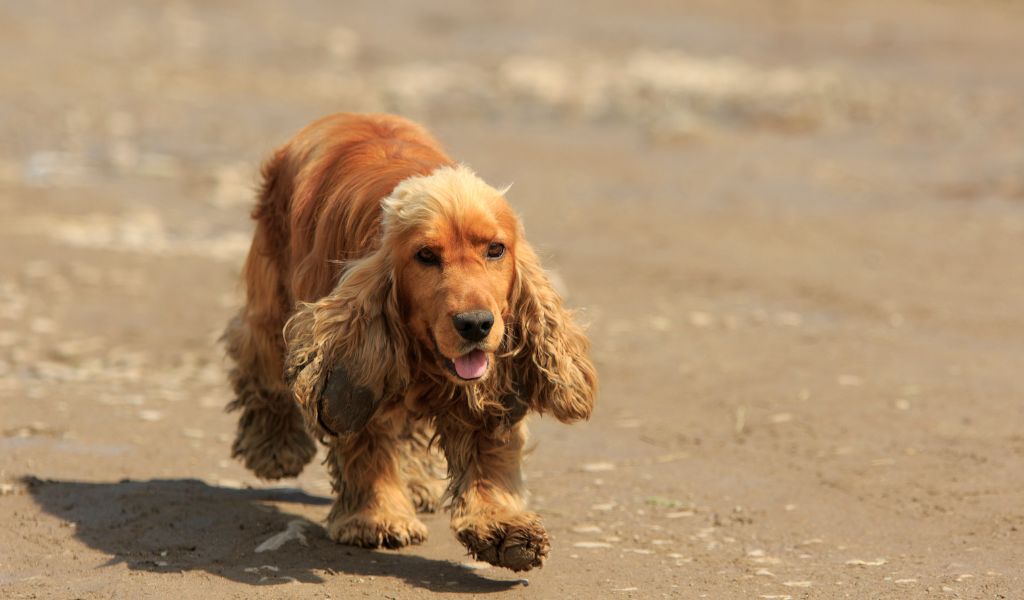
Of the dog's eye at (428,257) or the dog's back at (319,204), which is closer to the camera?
the dog's eye at (428,257)

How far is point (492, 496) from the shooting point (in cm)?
560

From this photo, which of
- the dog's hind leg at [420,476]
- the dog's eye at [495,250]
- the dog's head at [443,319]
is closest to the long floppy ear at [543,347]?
the dog's head at [443,319]

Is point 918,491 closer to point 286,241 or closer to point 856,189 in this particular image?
point 286,241

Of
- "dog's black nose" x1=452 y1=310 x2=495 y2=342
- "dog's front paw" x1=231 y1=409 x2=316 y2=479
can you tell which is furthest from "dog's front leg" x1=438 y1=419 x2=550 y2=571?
"dog's front paw" x1=231 y1=409 x2=316 y2=479

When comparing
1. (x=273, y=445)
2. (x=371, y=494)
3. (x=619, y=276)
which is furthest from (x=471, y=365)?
(x=619, y=276)

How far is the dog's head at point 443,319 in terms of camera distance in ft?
17.1

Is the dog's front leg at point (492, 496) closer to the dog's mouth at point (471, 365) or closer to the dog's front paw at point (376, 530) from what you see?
the dog's front paw at point (376, 530)

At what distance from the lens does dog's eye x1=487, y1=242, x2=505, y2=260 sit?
5.36 m

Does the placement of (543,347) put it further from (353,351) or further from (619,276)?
(619,276)

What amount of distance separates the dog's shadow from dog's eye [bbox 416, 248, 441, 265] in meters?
1.14

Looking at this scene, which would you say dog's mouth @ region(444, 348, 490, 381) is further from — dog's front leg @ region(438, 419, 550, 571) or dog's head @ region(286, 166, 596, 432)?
dog's front leg @ region(438, 419, 550, 571)

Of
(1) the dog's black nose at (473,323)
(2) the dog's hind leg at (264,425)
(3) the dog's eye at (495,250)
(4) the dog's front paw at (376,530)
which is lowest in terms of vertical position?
(4) the dog's front paw at (376,530)

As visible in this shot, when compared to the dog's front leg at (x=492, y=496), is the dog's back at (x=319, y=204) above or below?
above

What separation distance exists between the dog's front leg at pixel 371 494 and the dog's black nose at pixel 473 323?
86cm
